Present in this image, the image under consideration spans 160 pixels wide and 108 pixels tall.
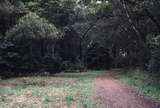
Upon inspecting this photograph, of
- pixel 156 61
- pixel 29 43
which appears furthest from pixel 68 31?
pixel 156 61

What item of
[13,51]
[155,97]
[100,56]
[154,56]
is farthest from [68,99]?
[100,56]

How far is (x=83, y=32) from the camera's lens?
148 feet

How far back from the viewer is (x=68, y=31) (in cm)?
4169

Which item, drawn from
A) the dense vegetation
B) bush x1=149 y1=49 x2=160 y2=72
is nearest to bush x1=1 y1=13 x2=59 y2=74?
the dense vegetation

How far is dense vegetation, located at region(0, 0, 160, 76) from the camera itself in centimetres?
2730

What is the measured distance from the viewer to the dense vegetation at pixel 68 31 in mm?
27297

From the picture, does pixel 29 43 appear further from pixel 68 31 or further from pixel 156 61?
pixel 156 61

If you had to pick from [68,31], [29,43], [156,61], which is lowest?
[156,61]

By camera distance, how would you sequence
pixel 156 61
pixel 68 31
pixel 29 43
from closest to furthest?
pixel 156 61, pixel 29 43, pixel 68 31

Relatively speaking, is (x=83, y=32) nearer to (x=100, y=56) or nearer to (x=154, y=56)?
(x=100, y=56)

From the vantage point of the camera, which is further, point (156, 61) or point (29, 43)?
point (29, 43)

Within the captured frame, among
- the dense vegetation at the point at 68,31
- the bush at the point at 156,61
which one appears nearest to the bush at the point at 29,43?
the dense vegetation at the point at 68,31

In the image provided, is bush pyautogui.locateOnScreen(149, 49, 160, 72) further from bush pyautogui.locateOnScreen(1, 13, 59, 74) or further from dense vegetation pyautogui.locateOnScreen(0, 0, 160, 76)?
bush pyautogui.locateOnScreen(1, 13, 59, 74)

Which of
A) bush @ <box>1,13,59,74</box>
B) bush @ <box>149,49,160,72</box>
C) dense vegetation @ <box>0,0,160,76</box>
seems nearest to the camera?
bush @ <box>149,49,160,72</box>
